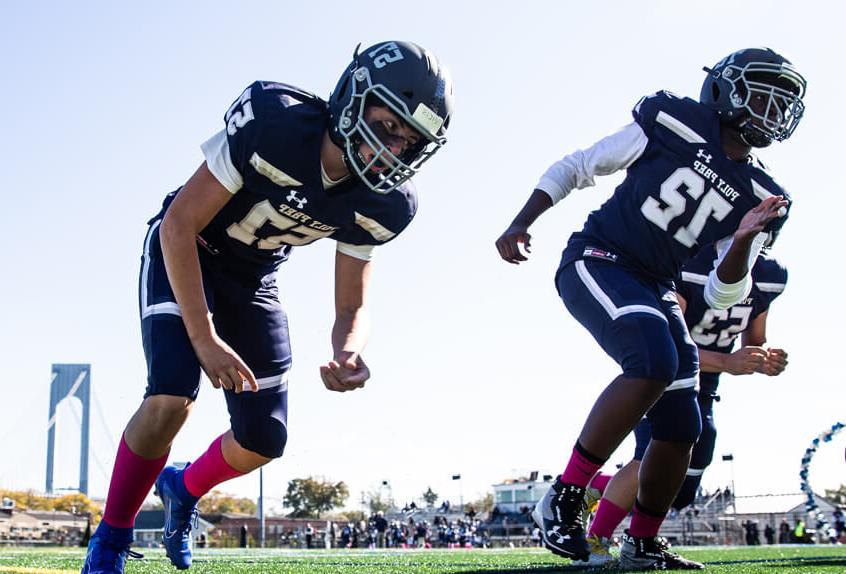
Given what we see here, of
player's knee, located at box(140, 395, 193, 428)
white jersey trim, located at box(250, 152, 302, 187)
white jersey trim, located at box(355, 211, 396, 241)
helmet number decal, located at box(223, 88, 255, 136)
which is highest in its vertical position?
helmet number decal, located at box(223, 88, 255, 136)

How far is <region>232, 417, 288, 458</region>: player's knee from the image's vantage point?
474cm

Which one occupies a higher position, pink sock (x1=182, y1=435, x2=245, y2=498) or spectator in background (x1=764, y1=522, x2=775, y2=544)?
pink sock (x1=182, y1=435, x2=245, y2=498)

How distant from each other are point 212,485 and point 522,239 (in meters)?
2.16

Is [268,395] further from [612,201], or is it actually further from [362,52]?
[612,201]

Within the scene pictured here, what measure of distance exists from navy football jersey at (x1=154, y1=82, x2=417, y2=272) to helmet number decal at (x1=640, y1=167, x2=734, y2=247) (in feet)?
4.46

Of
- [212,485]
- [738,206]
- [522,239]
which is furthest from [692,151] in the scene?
[212,485]

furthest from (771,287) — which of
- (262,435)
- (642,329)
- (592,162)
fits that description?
(262,435)

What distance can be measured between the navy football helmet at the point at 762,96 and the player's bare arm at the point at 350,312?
215 cm

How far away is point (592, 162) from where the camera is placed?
514 cm

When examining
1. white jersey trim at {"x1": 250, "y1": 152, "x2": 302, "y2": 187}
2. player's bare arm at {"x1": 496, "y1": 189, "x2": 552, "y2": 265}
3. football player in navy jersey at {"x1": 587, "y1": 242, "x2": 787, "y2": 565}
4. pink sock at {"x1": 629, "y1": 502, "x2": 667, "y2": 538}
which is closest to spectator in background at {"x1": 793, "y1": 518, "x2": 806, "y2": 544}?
football player in navy jersey at {"x1": 587, "y1": 242, "x2": 787, "y2": 565}

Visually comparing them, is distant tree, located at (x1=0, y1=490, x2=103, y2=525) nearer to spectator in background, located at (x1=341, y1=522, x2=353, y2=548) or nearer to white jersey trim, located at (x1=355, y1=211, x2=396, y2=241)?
spectator in background, located at (x1=341, y1=522, x2=353, y2=548)

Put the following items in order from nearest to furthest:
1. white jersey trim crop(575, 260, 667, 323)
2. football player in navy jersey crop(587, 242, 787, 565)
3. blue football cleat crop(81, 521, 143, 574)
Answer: blue football cleat crop(81, 521, 143, 574), white jersey trim crop(575, 260, 667, 323), football player in navy jersey crop(587, 242, 787, 565)

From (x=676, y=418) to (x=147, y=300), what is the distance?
2.78 meters

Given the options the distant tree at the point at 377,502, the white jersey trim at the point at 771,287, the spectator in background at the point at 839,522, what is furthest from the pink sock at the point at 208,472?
the distant tree at the point at 377,502
